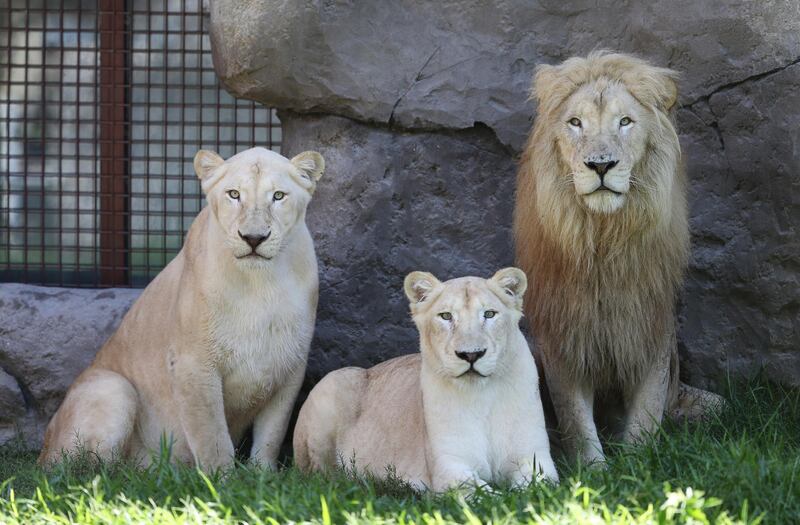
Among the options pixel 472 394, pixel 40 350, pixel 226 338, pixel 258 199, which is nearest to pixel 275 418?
pixel 226 338

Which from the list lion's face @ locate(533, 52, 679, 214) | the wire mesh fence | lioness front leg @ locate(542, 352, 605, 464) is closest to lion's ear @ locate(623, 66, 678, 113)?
lion's face @ locate(533, 52, 679, 214)

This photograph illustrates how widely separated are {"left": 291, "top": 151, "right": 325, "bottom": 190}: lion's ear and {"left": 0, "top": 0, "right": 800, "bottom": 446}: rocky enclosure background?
840mm

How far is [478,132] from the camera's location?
641 cm

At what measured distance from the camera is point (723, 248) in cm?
623

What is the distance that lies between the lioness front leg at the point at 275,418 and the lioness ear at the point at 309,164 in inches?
32.5

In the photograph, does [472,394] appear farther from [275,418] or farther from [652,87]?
[652,87]

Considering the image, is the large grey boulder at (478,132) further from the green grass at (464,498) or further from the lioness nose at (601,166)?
the green grass at (464,498)

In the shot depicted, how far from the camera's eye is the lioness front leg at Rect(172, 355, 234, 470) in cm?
547

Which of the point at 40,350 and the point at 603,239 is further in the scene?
A: the point at 40,350

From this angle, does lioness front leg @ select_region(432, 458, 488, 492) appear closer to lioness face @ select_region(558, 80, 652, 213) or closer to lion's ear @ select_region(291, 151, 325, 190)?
lioness face @ select_region(558, 80, 652, 213)

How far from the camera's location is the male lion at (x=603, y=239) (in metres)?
5.29

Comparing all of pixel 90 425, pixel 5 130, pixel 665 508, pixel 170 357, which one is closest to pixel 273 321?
pixel 170 357

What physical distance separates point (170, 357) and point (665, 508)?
102 inches

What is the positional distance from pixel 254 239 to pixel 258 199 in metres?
0.17
